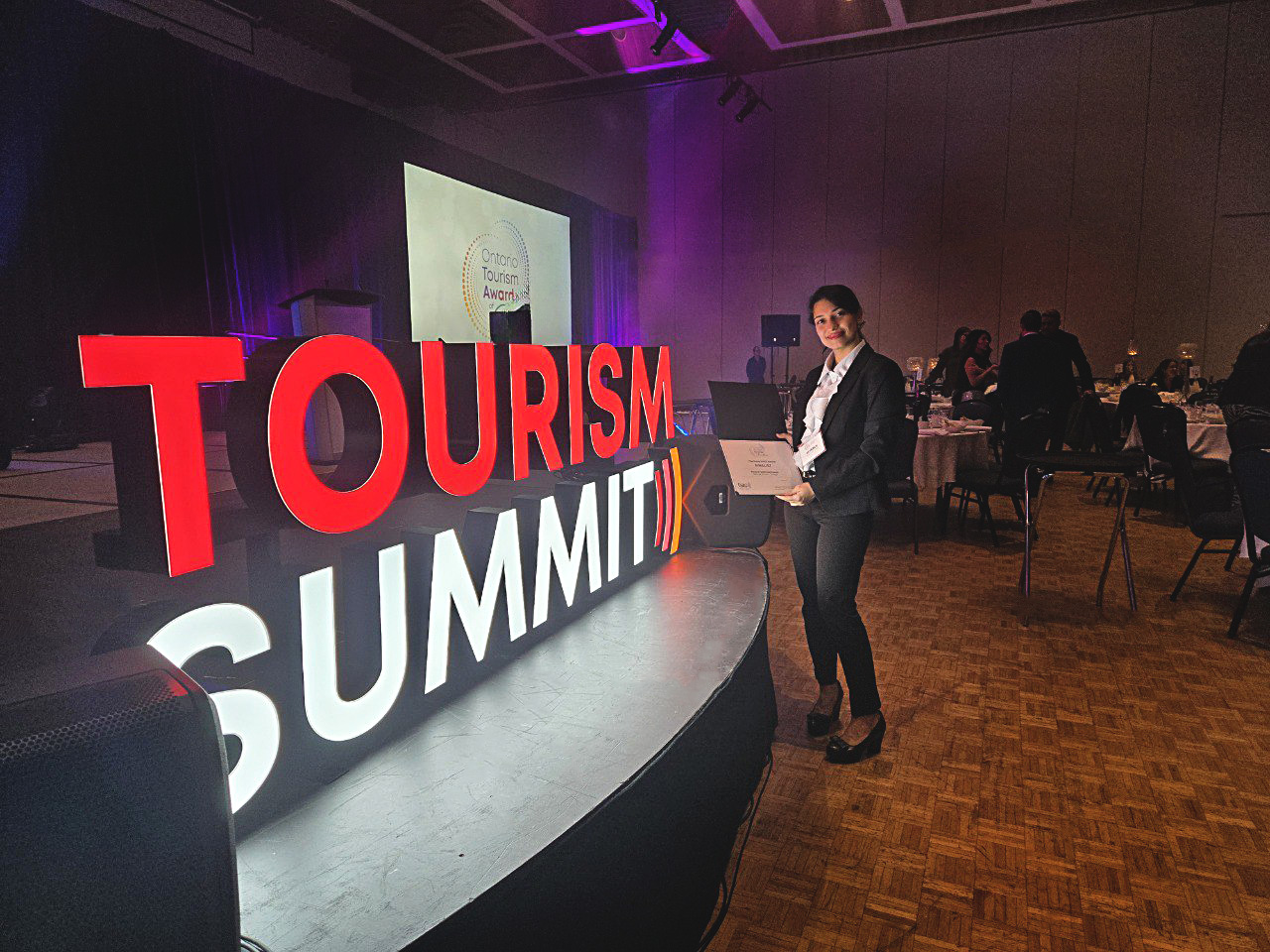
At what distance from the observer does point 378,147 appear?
812 centimetres

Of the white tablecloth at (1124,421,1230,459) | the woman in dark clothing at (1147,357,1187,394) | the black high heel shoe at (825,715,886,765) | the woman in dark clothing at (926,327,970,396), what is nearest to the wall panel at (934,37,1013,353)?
the woman in dark clothing at (926,327,970,396)

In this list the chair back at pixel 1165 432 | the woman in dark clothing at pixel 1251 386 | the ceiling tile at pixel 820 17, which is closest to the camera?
the woman in dark clothing at pixel 1251 386

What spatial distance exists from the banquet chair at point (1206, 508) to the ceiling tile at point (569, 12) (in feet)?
22.4

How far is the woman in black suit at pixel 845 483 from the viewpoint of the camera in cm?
226

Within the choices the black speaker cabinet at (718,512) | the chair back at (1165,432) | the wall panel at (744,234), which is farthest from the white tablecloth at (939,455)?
the wall panel at (744,234)

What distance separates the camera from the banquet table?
496 cm

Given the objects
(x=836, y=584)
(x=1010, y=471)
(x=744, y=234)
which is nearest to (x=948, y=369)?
(x=1010, y=471)

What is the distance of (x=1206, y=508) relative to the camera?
12.9ft

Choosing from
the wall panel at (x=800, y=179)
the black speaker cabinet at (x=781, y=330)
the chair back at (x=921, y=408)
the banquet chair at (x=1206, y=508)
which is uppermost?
the wall panel at (x=800, y=179)

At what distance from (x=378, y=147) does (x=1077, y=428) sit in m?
8.04

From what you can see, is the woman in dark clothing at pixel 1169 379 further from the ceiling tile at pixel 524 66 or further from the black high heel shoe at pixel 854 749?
the ceiling tile at pixel 524 66

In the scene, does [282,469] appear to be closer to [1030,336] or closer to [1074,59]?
[1030,336]

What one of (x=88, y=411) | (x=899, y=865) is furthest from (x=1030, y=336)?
(x=88, y=411)

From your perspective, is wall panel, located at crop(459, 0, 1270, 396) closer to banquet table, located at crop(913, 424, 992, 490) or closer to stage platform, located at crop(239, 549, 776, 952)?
banquet table, located at crop(913, 424, 992, 490)
